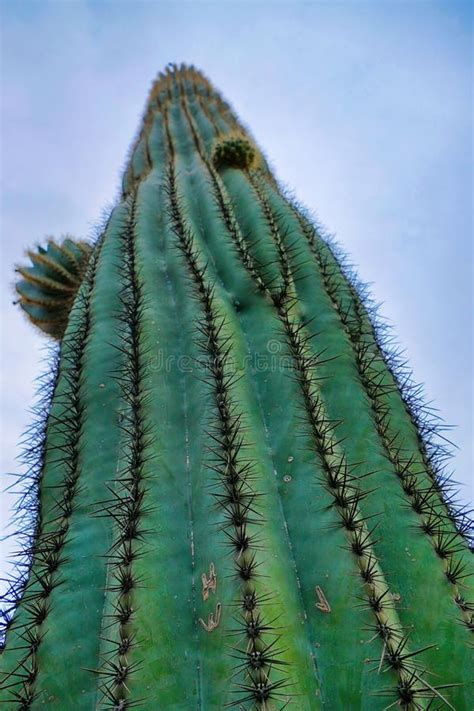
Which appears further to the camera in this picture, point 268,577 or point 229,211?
point 229,211

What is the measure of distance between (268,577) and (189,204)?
11.5ft

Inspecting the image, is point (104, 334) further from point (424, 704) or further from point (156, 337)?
point (424, 704)

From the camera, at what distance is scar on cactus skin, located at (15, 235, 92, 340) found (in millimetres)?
6676

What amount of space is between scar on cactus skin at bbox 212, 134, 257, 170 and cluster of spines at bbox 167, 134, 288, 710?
2422 millimetres

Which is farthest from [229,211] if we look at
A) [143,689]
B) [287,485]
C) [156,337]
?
[143,689]

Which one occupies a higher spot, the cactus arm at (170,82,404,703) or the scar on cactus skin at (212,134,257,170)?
the scar on cactus skin at (212,134,257,170)

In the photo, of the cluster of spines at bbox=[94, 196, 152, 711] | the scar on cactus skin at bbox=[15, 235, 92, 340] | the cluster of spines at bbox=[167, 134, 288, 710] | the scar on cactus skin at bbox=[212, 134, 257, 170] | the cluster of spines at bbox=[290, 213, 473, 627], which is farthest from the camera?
the scar on cactus skin at bbox=[15, 235, 92, 340]

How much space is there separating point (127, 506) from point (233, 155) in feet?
14.6

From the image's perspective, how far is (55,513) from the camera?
3.31 metres

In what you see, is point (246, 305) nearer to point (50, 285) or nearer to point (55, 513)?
point (55, 513)

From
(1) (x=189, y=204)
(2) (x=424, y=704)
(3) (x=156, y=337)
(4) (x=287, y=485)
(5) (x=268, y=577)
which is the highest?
(1) (x=189, y=204)

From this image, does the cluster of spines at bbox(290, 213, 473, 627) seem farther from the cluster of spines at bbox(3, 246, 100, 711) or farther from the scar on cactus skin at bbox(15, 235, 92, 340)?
the scar on cactus skin at bbox(15, 235, 92, 340)

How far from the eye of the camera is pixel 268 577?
2625mm

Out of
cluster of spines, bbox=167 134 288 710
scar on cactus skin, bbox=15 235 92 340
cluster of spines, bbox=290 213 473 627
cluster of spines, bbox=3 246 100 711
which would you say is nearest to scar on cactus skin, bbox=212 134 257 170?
scar on cactus skin, bbox=15 235 92 340
